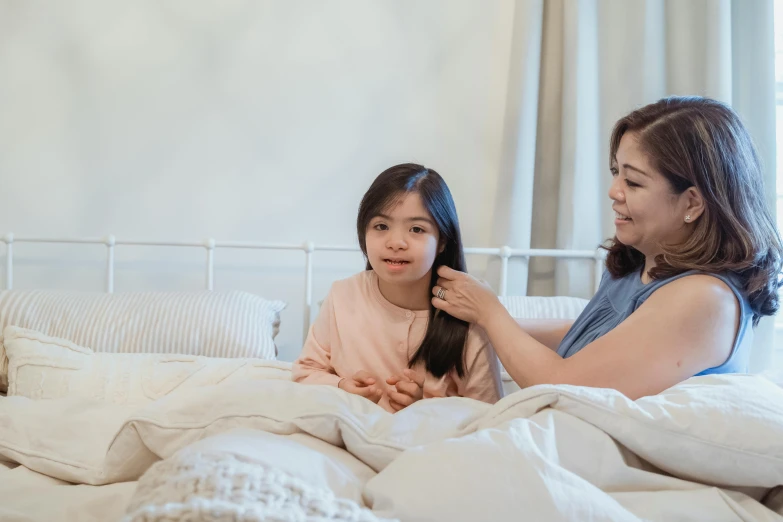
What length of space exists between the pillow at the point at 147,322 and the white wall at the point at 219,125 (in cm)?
39

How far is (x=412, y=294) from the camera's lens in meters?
1.34

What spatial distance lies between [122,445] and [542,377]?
0.59 m

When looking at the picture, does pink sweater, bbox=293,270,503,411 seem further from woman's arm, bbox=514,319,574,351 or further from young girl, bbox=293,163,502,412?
woman's arm, bbox=514,319,574,351

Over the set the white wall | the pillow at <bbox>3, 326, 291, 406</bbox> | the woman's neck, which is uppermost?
the white wall

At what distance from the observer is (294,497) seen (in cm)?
59

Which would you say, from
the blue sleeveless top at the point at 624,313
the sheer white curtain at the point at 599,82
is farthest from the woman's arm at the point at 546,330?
the sheer white curtain at the point at 599,82

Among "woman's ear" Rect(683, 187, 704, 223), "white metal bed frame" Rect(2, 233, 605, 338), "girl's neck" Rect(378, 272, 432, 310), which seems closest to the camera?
"woman's ear" Rect(683, 187, 704, 223)

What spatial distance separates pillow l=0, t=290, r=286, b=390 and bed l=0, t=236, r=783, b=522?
0.47 m

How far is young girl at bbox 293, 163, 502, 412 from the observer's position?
4.10 feet

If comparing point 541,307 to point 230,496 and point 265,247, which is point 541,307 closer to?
point 265,247

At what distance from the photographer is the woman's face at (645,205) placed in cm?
111

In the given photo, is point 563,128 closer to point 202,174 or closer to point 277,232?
point 277,232

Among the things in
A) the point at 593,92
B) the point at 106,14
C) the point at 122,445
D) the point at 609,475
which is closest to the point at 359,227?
the point at 122,445

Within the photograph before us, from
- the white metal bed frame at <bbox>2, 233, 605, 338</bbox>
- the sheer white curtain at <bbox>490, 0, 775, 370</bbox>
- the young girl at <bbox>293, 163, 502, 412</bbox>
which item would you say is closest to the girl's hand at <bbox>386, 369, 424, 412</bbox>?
the young girl at <bbox>293, 163, 502, 412</bbox>
